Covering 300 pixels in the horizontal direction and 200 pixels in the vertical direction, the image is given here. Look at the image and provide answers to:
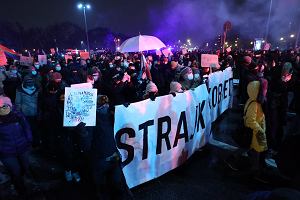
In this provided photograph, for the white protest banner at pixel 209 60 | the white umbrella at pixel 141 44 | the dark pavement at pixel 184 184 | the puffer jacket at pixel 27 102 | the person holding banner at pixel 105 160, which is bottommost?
the dark pavement at pixel 184 184

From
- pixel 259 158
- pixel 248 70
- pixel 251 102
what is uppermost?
pixel 248 70

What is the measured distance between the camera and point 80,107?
136 inches

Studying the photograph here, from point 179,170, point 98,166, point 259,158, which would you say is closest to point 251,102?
point 259,158

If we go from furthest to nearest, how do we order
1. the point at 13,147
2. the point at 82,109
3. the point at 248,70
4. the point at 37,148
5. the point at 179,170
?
the point at 248,70 → the point at 37,148 → the point at 179,170 → the point at 13,147 → the point at 82,109

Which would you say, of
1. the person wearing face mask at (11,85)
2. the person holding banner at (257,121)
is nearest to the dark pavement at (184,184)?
the person holding banner at (257,121)

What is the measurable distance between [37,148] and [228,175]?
14.5 feet

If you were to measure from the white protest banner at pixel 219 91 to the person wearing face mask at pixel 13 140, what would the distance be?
413cm

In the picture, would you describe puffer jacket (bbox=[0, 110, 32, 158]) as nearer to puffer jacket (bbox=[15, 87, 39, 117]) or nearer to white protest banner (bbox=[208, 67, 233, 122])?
puffer jacket (bbox=[15, 87, 39, 117])

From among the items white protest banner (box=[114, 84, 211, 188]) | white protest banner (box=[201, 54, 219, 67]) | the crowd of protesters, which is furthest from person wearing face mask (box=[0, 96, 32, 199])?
white protest banner (box=[201, 54, 219, 67])

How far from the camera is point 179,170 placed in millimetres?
4930

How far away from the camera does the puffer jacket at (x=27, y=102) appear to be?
227 inches

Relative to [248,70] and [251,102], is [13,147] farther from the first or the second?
[248,70]

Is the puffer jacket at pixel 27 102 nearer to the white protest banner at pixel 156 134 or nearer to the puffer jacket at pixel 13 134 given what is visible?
the puffer jacket at pixel 13 134

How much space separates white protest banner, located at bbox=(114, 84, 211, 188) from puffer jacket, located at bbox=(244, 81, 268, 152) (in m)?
1.10
